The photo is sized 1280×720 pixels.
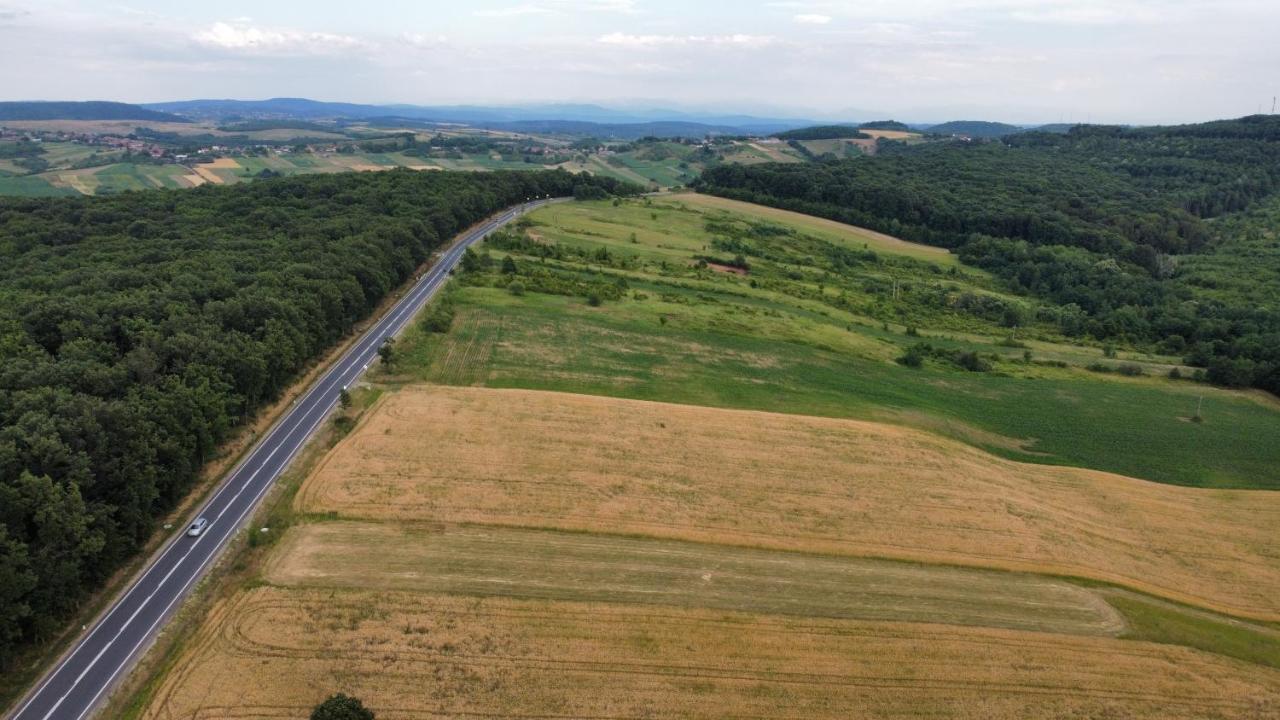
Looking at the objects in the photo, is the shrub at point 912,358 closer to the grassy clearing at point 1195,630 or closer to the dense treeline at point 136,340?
the grassy clearing at point 1195,630

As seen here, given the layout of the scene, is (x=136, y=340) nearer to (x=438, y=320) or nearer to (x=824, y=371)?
(x=438, y=320)

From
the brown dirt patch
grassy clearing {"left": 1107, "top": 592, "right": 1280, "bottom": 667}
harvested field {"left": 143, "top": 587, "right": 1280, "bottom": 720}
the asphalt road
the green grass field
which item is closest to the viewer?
harvested field {"left": 143, "top": 587, "right": 1280, "bottom": 720}

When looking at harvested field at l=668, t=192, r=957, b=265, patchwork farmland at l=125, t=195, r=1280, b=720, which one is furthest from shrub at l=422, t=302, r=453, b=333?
harvested field at l=668, t=192, r=957, b=265

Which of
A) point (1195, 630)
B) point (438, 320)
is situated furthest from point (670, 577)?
point (438, 320)

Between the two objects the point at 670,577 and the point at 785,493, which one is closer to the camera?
the point at 670,577

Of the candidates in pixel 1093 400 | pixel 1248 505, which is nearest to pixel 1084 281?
pixel 1093 400

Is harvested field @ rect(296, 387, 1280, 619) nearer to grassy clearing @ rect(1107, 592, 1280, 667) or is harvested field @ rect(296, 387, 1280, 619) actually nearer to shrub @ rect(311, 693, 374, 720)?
grassy clearing @ rect(1107, 592, 1280, 667)

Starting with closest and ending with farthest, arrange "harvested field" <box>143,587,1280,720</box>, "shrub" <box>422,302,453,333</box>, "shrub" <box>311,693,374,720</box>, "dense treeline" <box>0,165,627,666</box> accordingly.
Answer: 1. "shrub" <box>311,693,374,720</box>
2. "harvested field" <box>143,587,1280,720</box>
3. "dense treeline" <box>0,165,627,666</box>
4. "shrub" <box>422,302,453,333</box>
